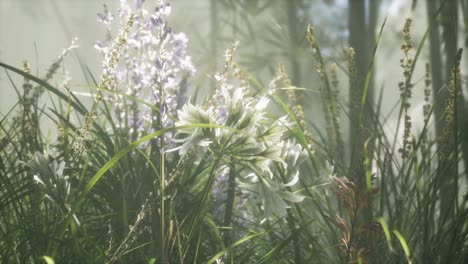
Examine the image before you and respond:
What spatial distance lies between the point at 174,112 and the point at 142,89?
149 millimetres

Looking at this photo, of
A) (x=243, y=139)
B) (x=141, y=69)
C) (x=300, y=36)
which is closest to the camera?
(x=243, y=139)

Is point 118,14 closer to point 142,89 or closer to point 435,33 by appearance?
point 142,89

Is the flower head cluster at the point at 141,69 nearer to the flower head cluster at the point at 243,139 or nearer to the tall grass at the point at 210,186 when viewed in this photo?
the tall grass at the point at 210,186

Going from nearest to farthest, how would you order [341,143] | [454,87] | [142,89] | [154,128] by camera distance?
1. [454,87]
2. [341,143]
3. [154,128]
4. [142,89]

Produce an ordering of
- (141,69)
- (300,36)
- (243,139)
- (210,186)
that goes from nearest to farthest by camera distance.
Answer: (243,139)
(210,186)
(141,69)
(300,36)

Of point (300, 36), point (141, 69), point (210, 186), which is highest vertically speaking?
point (300, 36)

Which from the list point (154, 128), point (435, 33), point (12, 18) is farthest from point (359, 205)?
point (12, 18)

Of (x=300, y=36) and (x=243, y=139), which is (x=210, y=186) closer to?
(x=243, y=139)

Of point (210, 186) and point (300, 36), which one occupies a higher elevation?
point (300, 36)

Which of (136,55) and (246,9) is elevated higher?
(246,9)

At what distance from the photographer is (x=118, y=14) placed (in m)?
1.74

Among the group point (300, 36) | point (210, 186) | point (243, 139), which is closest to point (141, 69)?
point (210, 186)

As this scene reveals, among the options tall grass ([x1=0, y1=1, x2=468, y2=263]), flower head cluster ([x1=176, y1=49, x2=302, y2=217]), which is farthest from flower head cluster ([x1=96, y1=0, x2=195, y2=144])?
flower head cluster ([x1=176, y1=49, x2=302, y2=217])

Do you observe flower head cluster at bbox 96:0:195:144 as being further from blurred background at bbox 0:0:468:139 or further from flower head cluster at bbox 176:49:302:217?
flower head cluster at bbox 176:49:302:217
